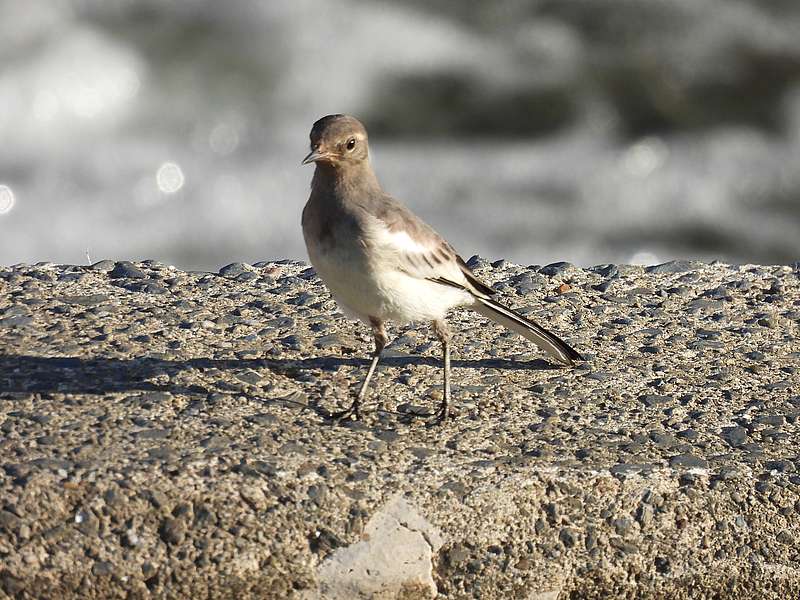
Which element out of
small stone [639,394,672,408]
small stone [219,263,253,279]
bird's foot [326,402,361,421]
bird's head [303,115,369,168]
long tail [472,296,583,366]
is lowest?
bird's foot [326,402,361,421]

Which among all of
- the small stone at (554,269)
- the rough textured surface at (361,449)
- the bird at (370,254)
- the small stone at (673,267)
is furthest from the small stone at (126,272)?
the small stone at (673,267)

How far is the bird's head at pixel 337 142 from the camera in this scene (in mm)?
4199

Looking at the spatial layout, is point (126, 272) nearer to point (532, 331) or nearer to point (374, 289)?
point (374, 289)

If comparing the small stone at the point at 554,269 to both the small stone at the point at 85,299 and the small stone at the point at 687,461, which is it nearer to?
the small stone at the point at 687,461

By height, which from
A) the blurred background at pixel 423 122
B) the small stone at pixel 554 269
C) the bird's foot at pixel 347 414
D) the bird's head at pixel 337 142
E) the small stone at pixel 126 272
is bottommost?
the bird's foot at pixel 347 414

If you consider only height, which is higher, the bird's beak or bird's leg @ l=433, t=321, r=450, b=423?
the bird's beak

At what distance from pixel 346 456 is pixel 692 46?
7444 mm

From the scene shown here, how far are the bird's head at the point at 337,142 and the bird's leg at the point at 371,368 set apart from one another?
0.51 metres

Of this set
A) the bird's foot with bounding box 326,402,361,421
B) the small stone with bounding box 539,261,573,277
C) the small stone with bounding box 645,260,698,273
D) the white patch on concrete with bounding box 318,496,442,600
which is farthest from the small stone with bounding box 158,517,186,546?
the small stone with bounding box 645,260,698,273

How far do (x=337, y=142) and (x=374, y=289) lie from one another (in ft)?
1.67

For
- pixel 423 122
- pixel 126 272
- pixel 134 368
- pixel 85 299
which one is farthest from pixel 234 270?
pixel 423 122

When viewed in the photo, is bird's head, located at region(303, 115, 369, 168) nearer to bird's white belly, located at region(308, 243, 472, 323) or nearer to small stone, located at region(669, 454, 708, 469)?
bird's white belly, located at region(308, 243, 472, 323)

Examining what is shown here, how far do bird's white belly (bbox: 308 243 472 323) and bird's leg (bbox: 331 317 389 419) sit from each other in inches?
1.5

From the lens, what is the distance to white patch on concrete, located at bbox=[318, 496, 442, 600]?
3336 millimetres
